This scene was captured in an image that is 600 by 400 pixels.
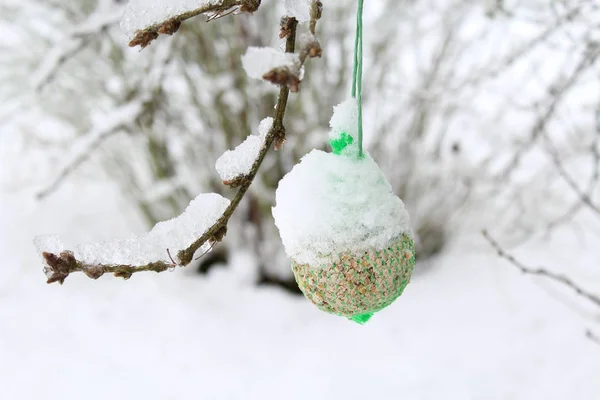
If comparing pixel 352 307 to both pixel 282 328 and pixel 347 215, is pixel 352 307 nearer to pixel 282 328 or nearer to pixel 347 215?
pixel 347 215

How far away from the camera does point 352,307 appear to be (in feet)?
3.29

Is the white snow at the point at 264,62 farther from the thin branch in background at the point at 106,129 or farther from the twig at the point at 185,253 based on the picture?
the thin branch in background at the point at 106,129

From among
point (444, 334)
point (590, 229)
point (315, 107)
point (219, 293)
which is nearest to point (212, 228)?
point (444, 334)

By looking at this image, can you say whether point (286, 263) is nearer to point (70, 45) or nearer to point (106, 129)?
point (106, 129)

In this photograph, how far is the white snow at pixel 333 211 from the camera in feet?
3.14

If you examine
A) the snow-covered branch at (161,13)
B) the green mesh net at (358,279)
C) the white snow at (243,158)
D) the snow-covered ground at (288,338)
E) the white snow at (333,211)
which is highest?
the snow-covered branch at (161,13)

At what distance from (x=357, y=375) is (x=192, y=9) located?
2.75 metres

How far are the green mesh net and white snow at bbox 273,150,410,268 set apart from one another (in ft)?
0.06

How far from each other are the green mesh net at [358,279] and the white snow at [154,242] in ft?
0.71

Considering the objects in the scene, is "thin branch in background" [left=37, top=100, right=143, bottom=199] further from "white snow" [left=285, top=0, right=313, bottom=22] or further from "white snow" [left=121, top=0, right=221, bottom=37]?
"white snow" [left=285, top=0, right=313, bottom=22]

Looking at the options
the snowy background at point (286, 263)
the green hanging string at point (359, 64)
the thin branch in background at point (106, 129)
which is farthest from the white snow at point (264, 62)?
the snowy background at point (286, 263)

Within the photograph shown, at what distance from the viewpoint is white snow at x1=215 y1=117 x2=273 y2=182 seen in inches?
32.9

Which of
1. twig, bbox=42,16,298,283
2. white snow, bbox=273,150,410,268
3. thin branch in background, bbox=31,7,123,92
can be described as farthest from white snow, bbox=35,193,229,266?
thin branch in background, bbox=31,7,123,92

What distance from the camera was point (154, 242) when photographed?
88 centimetres
